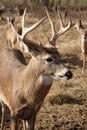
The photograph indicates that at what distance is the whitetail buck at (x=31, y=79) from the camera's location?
5.25m

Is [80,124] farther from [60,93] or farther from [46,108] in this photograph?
[60,93]


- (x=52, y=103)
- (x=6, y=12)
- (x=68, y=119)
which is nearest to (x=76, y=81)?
(x=52, y=103)

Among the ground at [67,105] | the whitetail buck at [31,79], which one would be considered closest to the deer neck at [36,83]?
the whitetail buck at [31,79]

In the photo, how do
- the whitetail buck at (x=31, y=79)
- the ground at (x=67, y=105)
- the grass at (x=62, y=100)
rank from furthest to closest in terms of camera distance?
the grass at (x=62, y=100) < the ground at (x=67, y=105) < the whitetail buck at (x=31, y=79)

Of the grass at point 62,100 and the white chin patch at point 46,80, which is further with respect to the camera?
the grass at point 62,100

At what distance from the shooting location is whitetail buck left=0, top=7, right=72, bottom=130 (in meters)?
5.25

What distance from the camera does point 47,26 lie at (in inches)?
723

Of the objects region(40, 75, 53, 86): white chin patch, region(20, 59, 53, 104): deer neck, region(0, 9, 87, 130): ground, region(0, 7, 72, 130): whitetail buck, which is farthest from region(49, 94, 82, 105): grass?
region(40, 75, 53, 86): white chin patch

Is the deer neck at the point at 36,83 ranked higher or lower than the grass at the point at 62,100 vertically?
higher

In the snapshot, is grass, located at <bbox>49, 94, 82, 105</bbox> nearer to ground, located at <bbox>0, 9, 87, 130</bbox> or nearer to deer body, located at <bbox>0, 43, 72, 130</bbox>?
ground, located at <bbox>0, 9, 87, 130</bbox>

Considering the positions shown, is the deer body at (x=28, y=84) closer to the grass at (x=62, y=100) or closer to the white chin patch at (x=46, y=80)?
the white chin patch at (x=46, y=80)

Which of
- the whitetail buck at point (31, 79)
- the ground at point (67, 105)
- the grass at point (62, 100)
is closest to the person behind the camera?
the whitetail buck at point (31, 79)

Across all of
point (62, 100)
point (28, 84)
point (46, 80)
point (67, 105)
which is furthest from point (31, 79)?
point (62, 100)

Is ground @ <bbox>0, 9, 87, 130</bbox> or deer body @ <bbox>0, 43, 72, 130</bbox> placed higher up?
deer body @ <bbox>0, 43, 72, 130</bbox>
